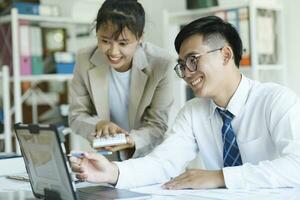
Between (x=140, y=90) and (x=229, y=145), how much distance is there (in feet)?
1.60

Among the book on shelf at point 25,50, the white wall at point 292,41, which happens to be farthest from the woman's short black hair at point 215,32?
the book on shelf at point 25,50

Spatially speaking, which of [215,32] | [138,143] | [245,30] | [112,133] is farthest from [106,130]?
[245,30]

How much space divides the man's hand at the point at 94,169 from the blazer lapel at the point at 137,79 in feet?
1.58

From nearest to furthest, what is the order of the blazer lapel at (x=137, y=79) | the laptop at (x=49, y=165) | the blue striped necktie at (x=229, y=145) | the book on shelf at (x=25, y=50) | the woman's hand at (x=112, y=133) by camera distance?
the laptop at (x=49, y=165) < the blue striped necktie at (x=229, y=145) < the woman's hand at (x=112, y=133) < the blazer lapel at (x=137, y=79) < the book on shelf at (x=25, y=50)

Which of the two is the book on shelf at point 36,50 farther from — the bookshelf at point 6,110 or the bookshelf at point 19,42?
the bookshelf at point 6,110

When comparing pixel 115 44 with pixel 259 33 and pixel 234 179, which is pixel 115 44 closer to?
pixel 234 179

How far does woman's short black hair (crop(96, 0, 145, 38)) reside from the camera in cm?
173

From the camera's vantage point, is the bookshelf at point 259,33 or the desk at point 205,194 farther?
the bookshelf at point 259,33

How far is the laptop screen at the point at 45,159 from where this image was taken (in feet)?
3.37

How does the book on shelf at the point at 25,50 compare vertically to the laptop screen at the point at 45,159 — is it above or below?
above

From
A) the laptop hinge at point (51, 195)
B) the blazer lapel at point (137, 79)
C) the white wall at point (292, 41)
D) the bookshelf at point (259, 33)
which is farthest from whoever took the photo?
the white wall at point (292, 41)

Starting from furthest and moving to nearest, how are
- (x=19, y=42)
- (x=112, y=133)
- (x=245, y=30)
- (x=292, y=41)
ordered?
(x=19, y=42), (x=292, y=41), (x=245, y=30), (x=112, y=133)

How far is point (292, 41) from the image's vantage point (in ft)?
9.73

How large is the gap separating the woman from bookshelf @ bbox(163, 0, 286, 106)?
1016 mm
